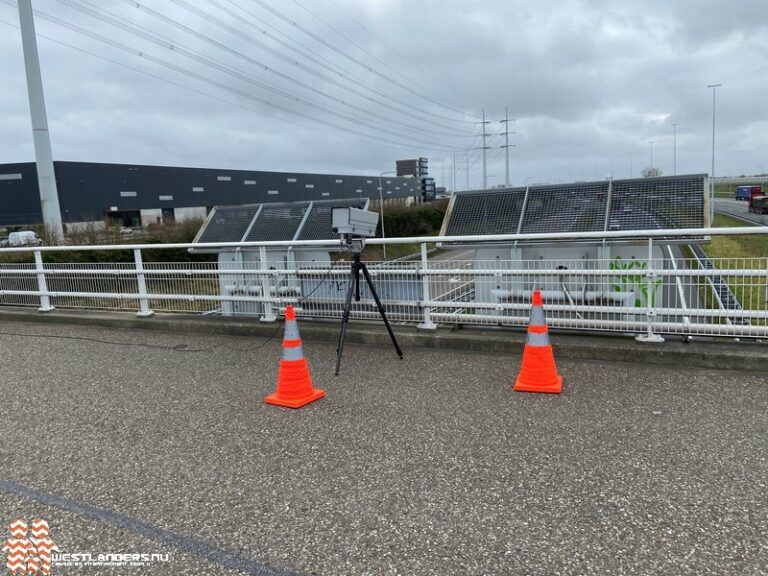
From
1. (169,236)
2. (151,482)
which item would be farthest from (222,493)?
(169,236)

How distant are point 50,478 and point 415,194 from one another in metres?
92.7

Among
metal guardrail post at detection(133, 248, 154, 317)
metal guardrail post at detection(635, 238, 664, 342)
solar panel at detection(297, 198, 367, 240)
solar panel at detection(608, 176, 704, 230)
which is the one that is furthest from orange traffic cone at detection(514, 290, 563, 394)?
metal guardrail post at detection(133, 248, 154, 317)

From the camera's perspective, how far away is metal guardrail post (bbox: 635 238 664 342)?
5281 mm

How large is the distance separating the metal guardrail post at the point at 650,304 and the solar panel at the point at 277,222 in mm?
6411

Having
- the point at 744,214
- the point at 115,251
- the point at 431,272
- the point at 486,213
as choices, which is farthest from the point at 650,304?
the point at 744,214

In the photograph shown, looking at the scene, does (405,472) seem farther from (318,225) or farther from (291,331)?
(318,225)

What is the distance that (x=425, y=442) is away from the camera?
12.3 ft

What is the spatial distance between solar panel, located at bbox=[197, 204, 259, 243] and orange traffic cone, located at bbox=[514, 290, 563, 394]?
7220 millimetres

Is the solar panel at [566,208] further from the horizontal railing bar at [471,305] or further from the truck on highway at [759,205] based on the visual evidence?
the truck on highway at [759,205]

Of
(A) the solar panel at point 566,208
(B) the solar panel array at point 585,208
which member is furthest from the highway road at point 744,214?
(A) the solar panel at point 566,208

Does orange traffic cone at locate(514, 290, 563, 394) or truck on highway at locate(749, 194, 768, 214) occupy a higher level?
truck on highway at locate(749, 194, 768, 214)

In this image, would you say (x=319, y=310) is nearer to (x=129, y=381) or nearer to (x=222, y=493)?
(x=129, y=381)

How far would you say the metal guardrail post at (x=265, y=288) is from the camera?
7.24m

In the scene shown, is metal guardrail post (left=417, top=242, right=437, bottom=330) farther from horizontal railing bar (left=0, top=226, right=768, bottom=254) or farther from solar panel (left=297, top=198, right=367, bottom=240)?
solar panel (left=297, top=198, right=367, bottom=240)
